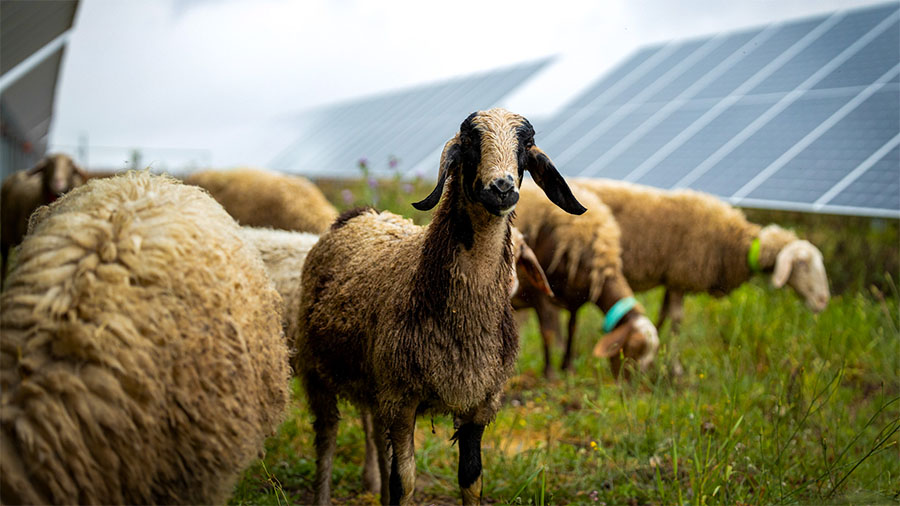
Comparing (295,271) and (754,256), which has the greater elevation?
(295,271)

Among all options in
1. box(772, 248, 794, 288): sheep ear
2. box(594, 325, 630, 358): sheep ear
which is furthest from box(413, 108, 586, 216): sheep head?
box(772, 248, 794, 288): sheep ear

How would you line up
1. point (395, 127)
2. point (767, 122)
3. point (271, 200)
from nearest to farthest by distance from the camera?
1. point (271, 200)
2. point (767, 122)
3. point (395, 127)

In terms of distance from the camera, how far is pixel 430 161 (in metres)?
8.32

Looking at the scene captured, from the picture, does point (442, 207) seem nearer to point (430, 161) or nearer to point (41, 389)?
point (41, 389)

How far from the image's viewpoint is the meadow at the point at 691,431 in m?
4.03

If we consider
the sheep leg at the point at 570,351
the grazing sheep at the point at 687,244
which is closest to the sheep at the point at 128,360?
the sheep leg at the point at 570,351

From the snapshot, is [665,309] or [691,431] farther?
[665,309]

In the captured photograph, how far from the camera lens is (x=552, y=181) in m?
3.28

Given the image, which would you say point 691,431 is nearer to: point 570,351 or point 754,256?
point 570,351

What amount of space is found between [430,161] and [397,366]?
210 inches

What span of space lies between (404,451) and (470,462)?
337mm

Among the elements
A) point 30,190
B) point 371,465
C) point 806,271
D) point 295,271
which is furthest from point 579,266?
point 30,190

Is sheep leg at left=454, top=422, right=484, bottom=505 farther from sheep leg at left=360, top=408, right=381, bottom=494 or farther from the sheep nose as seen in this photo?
the sheep nose

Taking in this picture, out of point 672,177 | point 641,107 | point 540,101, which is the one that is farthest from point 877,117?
point 540,101
